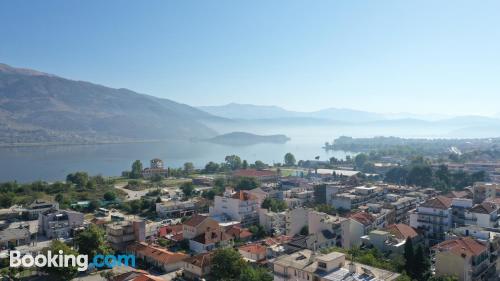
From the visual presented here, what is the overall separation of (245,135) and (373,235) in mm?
111046

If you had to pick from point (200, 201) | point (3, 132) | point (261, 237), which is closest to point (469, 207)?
point (261, 237)

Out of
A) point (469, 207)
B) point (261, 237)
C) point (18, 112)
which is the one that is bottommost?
point (261, 237)

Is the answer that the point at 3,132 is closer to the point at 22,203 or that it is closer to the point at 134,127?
the point at 134,127

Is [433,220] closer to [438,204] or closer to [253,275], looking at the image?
[438,204]

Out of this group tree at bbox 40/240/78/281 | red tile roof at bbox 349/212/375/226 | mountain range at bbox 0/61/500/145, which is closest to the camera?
tree at bbox 40/240/78/281

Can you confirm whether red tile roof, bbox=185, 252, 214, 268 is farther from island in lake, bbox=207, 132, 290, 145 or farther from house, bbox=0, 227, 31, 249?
island in lake, bbox=207, 132, 290, 145

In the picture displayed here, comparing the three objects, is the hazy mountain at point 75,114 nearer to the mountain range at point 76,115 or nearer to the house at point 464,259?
the mountain range at point 76,115

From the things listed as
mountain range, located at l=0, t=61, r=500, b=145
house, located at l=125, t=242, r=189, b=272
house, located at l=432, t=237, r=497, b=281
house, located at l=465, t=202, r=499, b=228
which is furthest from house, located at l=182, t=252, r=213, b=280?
mountain range, located at l=0, t=61, r=500, b=145

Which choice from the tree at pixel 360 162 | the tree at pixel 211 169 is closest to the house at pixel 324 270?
the tree at pixel 211 169

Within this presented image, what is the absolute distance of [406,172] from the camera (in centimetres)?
2841

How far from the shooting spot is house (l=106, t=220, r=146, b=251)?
13.0 metres

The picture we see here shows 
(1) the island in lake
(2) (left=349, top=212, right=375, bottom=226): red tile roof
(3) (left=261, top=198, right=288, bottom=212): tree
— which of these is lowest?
(3) (left=261, top=198, right=288, bottom=212): tree

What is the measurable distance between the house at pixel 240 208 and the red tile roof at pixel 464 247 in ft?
24.9

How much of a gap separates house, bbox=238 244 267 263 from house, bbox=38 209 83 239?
6.36 m
